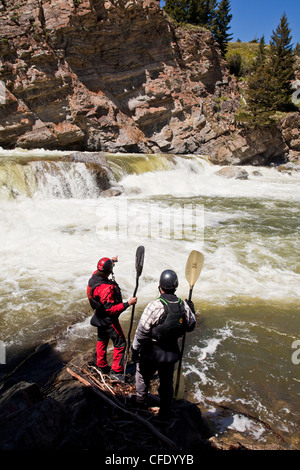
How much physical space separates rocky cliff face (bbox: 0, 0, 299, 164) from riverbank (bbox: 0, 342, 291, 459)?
73.5ft

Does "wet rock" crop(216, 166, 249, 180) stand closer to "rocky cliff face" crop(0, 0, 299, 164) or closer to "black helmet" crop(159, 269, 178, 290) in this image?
"rocky cliff face" crop(0, 0, 299, 164)

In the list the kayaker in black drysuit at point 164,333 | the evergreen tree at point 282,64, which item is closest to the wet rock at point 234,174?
the evergreen tree at point 282,64

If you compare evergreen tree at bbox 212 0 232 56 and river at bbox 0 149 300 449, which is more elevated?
evergreen tree at bbox 212 0 232 56

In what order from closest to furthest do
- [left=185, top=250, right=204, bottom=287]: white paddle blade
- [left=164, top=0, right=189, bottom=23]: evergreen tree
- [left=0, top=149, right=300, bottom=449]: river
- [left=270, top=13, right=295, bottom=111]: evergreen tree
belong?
[left=185, top=250, right=204, bottom=287]: white paddle blade
[left=0, top=149, right=300, bottom=449]: river
[left=270, top=13, right=295, bottom=111]: evergreen tree
[left=164, top=0, right=189, bottom=23]: evergreen tree

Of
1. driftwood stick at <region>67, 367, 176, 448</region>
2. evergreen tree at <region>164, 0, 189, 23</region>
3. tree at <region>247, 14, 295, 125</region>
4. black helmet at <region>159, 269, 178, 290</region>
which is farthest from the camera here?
evergreen tree at <region>164, 0, 189, 23</region>

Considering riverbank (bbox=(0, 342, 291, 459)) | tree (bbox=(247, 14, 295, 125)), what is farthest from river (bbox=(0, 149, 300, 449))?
tree (bbox=(247, 14, 295, 125))

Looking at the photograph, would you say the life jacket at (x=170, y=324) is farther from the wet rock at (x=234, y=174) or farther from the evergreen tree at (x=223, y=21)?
the evergreen tree at (x=223, y=21)

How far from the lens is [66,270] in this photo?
672 centimetres

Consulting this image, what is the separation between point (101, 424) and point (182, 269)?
480 centimetres

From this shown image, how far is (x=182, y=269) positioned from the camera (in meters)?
6.88

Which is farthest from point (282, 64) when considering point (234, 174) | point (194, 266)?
point (194, 266)

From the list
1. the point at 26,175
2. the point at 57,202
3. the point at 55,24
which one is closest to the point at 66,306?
the point at 57,202

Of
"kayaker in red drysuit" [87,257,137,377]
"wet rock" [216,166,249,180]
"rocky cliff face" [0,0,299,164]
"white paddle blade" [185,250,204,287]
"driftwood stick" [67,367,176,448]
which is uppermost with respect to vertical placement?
"rocky cliff face" [0,0,299,164]

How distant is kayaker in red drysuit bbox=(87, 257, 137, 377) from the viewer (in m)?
3.15
